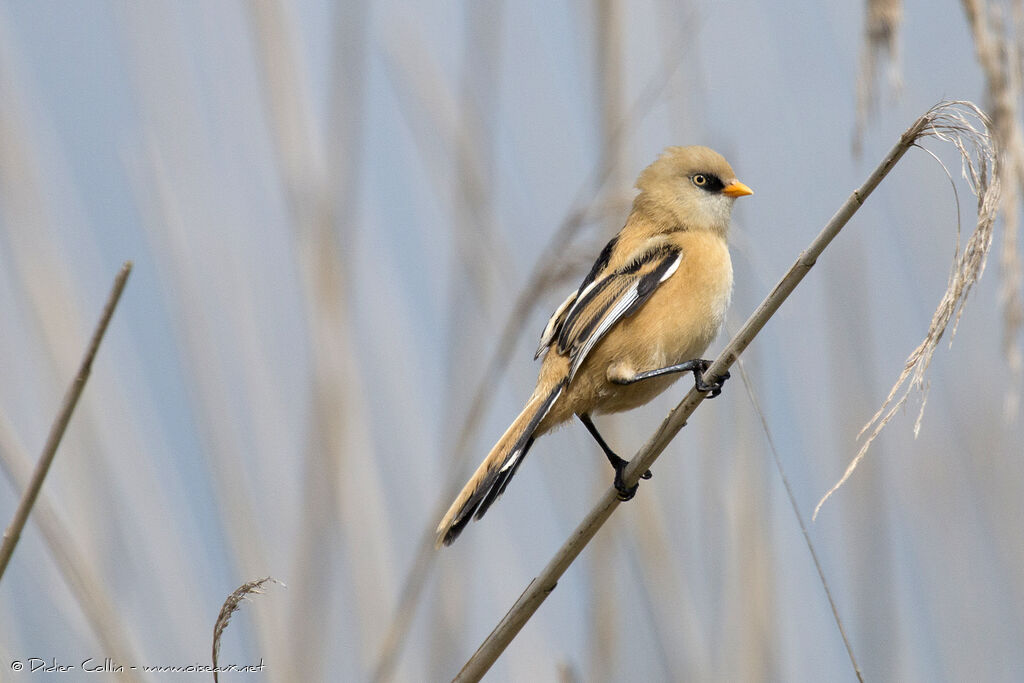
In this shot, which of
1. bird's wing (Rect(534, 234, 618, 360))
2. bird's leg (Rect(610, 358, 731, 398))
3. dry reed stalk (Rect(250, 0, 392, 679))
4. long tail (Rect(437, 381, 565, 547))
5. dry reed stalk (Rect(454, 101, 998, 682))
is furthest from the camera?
dry reed stalk (Rect(250, 0, 392, 679))

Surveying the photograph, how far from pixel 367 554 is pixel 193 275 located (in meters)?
0.98

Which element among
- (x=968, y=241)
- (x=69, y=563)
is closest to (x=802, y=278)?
(x=968, y=241)

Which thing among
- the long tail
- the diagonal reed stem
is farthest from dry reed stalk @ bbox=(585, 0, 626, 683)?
the diagonal reed stem

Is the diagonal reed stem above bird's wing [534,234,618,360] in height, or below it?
above

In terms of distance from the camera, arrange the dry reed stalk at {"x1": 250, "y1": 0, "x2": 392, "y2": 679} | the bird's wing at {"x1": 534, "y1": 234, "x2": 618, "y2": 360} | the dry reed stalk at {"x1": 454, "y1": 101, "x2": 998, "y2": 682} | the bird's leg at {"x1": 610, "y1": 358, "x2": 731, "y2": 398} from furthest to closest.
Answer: the dry reed stalk at {"x1": 250, "y1": 0, "x2": 392, "y2": 679} → the bird's wing at {"x1": 534, "y1": 234, "x2": 618, "y2": 360} → the bird's leg at {"x1": 610, "y1": 358, "x2": 731, "y2": 398} → the dry reed stalk at {"x1": 454, "y1": 101, "x2": 998, "y2": 682}

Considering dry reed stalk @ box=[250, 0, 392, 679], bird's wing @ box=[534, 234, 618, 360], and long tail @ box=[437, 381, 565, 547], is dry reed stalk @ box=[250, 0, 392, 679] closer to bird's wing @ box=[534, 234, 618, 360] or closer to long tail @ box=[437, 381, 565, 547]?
bird's wing @ box=[534, 234, 618, 360]

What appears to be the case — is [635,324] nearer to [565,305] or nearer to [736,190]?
[565,305]

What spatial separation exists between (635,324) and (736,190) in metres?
0.58

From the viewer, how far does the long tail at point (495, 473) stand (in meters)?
1.71

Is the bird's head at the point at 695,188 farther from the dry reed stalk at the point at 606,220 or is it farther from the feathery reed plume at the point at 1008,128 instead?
the feathery reed plume at the point at 1008,128

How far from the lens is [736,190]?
253 cm

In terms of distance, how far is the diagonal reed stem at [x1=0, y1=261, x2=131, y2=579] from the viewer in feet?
3.70

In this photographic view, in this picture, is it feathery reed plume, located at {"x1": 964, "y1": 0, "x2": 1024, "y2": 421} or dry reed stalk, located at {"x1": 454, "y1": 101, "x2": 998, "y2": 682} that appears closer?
dry reed stalk, located at {"x1": 454, "y1": 101, "x2": 998, "y2": 682}

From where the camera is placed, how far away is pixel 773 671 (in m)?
2.49
